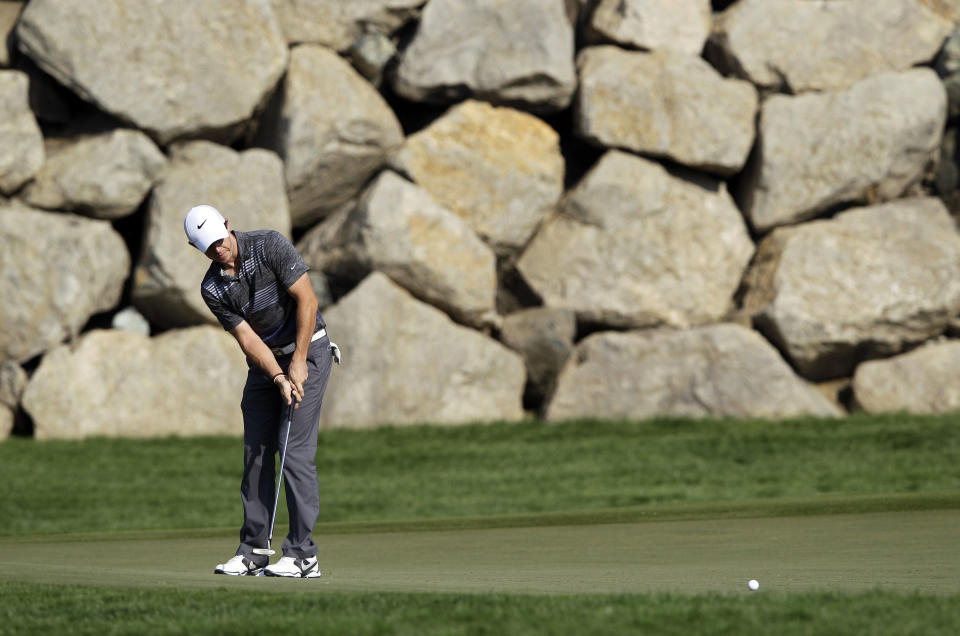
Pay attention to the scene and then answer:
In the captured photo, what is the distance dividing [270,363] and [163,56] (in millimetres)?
9930

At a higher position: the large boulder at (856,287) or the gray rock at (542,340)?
the large boulder at (856,287)

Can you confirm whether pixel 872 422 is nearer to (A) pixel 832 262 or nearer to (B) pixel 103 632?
(A) pixel 832 262

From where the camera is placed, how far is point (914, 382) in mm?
15258

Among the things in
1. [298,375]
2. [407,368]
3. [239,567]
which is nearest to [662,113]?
[407,368]

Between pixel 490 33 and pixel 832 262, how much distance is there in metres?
4.92

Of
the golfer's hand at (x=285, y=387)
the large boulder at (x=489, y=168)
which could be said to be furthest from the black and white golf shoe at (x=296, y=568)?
the large boulder at (x=489, y=168)

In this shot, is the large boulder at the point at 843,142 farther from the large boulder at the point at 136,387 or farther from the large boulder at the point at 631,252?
the large boulder at the point at 136,387

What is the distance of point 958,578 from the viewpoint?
165 inches

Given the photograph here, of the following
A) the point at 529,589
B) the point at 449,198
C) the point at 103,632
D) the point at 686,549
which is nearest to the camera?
the point at 103,632

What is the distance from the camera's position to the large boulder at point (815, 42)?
53.2 feet

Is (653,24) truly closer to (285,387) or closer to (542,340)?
(542,340)

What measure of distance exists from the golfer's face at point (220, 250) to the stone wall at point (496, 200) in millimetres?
9044

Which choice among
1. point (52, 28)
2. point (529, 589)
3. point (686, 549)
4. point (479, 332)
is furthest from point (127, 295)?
point (529, 589)

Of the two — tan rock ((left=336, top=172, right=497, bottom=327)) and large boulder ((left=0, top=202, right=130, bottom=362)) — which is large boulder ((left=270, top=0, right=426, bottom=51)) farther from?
large boulder ((left=0, top=202, right=130, bottom=362))
